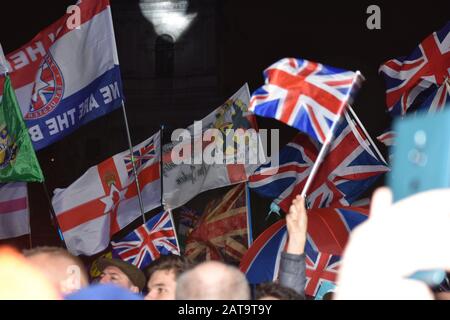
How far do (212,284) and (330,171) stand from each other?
17.0ft

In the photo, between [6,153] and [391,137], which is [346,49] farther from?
[6,153]

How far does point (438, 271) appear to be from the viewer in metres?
1.92

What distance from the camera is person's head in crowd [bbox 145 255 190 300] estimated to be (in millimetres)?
3289

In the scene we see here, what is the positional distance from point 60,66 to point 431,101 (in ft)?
12.9

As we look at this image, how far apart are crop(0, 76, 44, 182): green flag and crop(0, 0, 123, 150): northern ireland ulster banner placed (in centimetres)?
38

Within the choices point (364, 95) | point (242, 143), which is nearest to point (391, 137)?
point (242, 143)

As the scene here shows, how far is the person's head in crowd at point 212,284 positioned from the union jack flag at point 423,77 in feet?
15.8

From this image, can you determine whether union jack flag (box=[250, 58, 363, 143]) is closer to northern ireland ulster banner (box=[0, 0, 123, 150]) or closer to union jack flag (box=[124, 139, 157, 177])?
northern ireland ulster banner (box=[0, 0, 123, 150])

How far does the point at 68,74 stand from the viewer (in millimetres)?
6727

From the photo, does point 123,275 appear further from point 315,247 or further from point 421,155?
point 421,155

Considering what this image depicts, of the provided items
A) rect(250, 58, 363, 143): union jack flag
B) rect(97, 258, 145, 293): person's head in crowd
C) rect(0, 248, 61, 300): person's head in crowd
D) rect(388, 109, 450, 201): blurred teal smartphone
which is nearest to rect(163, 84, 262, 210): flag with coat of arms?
rect(97, 258, 145, 293): person's head in crowd

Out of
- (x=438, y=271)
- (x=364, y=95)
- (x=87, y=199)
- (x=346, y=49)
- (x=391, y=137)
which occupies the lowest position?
(x=364, y=95)

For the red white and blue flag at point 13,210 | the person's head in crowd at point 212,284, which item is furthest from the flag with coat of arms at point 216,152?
the person's head in crowd at point 212,284

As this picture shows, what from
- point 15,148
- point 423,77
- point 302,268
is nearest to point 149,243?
point 15,148
